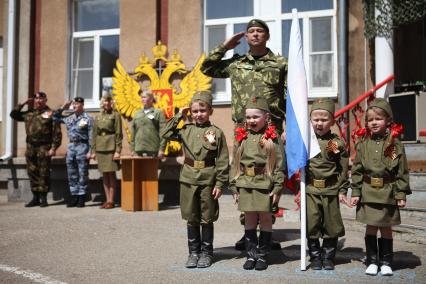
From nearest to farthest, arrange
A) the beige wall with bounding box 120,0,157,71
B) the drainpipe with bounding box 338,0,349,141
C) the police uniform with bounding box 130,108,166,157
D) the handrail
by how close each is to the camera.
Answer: the handrail, the police uniform with bounding box 130,108,166,157, the drainpipe with bounding box 338,0,349,141, the beige wall with bounding box 120,0,157,71

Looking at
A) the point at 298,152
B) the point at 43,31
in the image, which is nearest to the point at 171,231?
the point at 298,152

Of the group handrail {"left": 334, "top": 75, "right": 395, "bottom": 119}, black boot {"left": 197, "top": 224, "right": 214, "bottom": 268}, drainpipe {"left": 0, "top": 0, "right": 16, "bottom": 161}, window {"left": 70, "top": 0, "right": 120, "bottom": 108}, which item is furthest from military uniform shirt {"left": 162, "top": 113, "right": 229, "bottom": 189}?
drainpipe {"left": 0, "top": 0, "right": 16, "bottom": 161}

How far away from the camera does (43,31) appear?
1058cm

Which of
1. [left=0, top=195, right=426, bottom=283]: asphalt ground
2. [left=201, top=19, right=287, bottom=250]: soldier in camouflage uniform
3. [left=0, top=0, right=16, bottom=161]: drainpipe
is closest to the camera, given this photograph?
[left=0, top=195, right=426, bottom=283]: asphalt ground

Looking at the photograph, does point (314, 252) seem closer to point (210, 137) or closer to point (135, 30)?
point (210, 137)

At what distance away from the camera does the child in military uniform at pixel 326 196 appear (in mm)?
4168

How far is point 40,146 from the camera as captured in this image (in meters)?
9.04

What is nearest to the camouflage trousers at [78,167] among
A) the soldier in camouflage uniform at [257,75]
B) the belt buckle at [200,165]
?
the soldier in camouflage uniform at [257,75]

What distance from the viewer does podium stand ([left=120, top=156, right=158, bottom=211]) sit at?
8125mm

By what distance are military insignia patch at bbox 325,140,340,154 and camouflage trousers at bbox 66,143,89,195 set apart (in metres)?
5.58

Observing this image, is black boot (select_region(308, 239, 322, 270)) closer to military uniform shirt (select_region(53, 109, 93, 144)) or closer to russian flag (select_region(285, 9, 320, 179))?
russian flag (select_region(285, 9, 320, 179))

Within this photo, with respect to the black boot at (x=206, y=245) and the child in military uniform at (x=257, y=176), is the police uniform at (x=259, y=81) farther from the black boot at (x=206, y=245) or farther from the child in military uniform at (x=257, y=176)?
the black boot at (x=206, y=245)

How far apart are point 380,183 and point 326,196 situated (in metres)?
0.46

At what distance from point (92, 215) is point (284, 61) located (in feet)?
14.1
